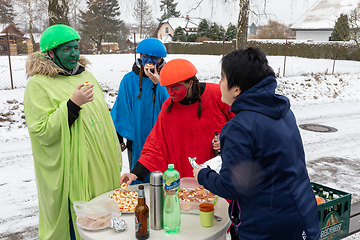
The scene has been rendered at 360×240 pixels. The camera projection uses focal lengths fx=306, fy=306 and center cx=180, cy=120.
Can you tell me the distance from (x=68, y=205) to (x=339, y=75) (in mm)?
15138

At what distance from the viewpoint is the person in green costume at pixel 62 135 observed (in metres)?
2.30

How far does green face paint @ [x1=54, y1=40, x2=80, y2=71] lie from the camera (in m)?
2.49

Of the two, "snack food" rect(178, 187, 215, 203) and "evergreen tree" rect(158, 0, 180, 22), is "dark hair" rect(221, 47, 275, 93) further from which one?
"evergreen tree" rect(158, 0, 180, 22)

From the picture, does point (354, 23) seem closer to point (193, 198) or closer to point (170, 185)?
point (193, 198)

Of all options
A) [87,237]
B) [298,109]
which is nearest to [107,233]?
[87,237]

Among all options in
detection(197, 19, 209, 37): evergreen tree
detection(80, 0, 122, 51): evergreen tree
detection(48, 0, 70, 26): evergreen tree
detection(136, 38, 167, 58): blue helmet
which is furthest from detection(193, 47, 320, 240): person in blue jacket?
detection(80, 0, 122, 51): evergreen tree

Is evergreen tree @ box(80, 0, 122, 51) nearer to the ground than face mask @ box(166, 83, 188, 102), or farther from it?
farther from it

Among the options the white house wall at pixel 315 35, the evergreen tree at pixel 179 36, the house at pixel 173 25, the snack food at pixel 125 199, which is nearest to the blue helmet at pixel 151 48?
the snack food at pixel 125 199

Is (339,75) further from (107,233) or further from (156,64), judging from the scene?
(107,233)

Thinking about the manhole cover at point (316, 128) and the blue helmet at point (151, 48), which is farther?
the manhole cover at point (316, 128)

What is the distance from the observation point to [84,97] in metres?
2.27

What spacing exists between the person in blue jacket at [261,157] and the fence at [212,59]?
899 cm

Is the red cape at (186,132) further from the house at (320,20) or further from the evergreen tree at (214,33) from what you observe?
the house at (320,20)

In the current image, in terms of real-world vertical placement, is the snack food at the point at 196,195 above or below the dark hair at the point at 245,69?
below
